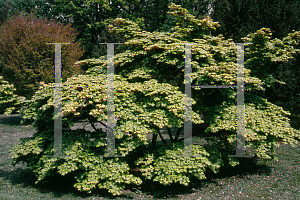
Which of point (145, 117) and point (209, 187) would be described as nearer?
point (145, 117)

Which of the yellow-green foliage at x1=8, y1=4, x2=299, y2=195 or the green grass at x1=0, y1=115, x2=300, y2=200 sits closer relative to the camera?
the yellow-green foliage at x1=8, y1=4, x2=299, y2=195

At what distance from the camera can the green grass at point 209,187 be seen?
5.20 meters

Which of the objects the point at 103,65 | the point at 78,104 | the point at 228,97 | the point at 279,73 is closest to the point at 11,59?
the point at 103,65

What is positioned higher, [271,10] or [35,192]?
[271,10]

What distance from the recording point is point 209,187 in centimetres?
580

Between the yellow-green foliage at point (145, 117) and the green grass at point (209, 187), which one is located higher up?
the yellow-green foliage at point (145, 117)

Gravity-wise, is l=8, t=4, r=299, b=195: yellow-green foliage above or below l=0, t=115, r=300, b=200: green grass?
above

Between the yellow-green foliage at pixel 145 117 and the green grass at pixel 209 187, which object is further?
the green grass at pixel 209 187

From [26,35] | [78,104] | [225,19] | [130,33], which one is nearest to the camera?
[78,104]

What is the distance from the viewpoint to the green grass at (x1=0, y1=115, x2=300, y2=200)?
205 inches

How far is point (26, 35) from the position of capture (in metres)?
14.0

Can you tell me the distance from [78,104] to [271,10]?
9.09 m

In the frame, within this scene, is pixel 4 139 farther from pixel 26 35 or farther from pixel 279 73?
pixel 279 73

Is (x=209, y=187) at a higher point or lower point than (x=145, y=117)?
lower
